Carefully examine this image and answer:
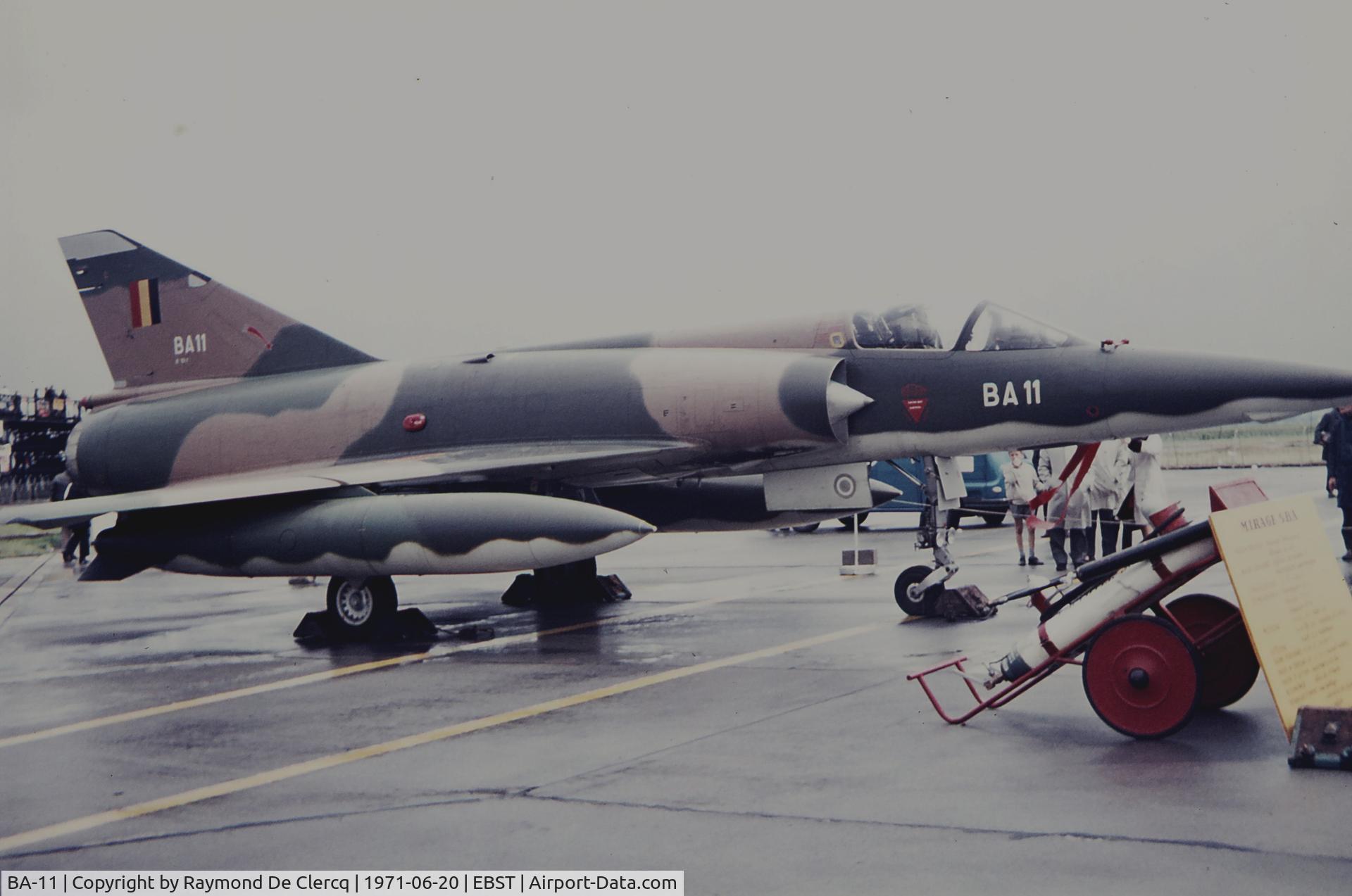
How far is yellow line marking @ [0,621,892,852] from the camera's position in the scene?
5027 millimetres

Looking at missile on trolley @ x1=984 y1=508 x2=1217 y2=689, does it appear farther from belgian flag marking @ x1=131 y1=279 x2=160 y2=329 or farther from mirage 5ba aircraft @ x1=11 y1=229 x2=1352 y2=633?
belgian flag marking @ x1=131 y1=279 x2=160 y2=329

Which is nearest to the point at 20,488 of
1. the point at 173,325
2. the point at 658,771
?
the point at 173,325

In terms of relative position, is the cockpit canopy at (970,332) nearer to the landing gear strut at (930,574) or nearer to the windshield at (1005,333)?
the windshield at (1005,333)

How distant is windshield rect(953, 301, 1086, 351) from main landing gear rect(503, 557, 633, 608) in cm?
484

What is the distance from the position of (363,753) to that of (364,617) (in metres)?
5.00

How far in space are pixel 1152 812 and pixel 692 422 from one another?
6.90 metres

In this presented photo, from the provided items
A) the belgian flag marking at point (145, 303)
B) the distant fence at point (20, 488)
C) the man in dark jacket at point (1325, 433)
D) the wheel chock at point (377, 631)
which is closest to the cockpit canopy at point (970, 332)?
the wheel chock at point (377, 631)

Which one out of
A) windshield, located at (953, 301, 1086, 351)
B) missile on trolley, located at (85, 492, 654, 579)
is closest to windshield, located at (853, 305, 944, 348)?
windshield, located at (953, 301, 1086, 351)

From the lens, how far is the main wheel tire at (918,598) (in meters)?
10.6

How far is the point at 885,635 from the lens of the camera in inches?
380

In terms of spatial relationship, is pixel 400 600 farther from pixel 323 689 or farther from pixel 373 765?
pixel 373 765

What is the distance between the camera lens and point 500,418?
11922mm

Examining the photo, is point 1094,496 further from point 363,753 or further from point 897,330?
point 363,753

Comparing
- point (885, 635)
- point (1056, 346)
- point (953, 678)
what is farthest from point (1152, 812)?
point (1056, 346)
